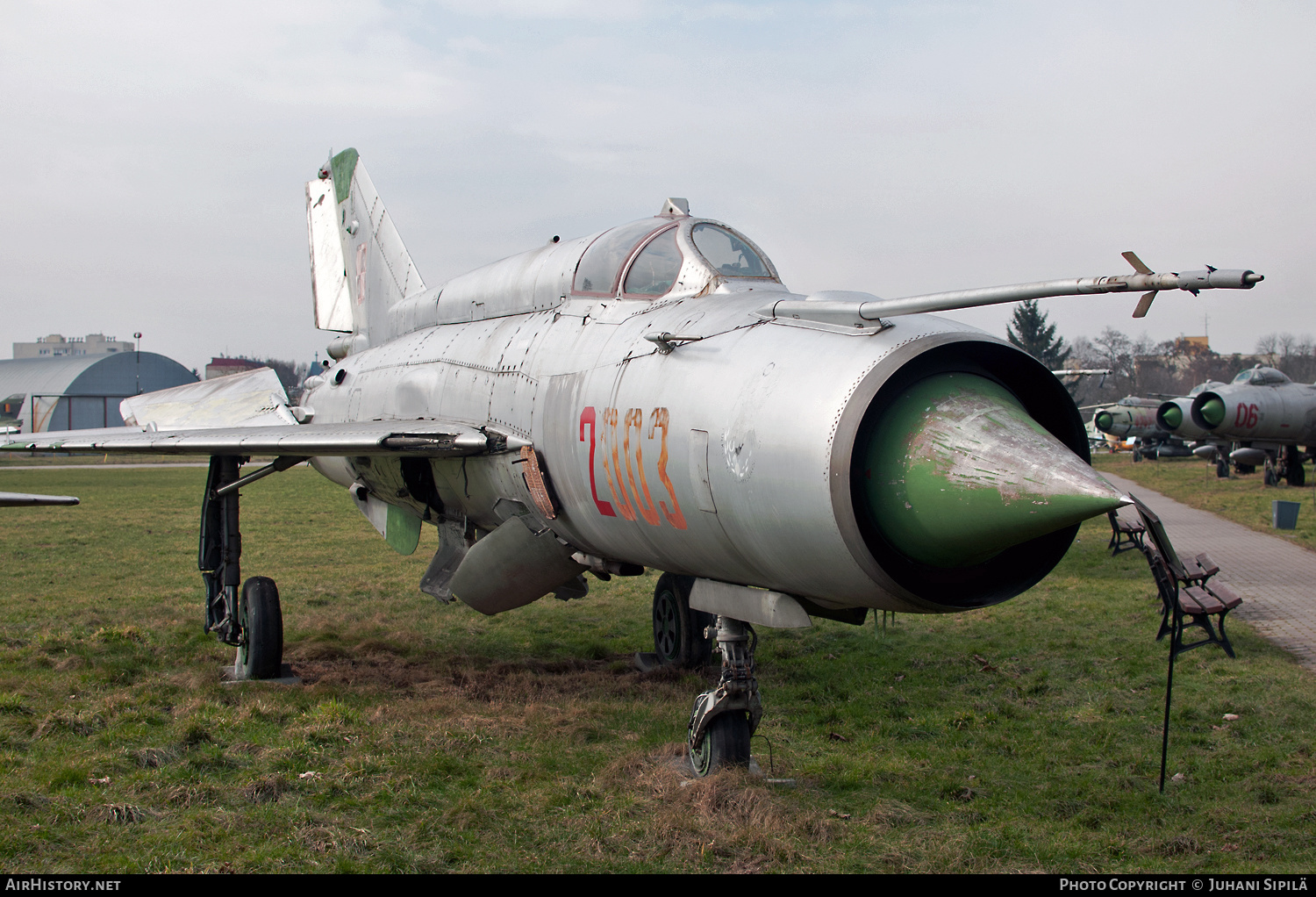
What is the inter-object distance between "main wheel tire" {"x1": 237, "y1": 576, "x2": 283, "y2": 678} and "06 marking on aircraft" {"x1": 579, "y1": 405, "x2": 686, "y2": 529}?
4.00 m

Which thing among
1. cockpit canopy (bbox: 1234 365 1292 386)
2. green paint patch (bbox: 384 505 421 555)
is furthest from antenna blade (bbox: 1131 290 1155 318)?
cockpit canopy (bbox: 1234 365 1292 386)

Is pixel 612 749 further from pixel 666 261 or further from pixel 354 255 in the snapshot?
pixel 354 255

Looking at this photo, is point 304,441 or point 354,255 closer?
point 304,441

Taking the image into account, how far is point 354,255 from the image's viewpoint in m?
11.6

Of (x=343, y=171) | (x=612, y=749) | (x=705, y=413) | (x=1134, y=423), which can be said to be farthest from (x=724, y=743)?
(x=1134, y=423)

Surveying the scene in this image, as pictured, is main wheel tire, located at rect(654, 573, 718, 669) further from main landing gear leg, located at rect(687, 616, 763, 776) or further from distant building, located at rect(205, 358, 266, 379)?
distant building, located at rect(205, 358, 266, 379)

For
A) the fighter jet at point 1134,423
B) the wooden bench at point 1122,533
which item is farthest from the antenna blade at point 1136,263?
the fighter jet at point 1134,423

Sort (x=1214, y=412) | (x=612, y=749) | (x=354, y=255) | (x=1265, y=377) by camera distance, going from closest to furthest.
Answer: (x=612, y=749)
(x=354, y=255)
(x=1214, y=412)
(x=1265, y=377)

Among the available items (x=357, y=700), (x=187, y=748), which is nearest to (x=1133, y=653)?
(x=357, y=700)

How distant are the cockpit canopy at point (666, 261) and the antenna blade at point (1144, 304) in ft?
8.68

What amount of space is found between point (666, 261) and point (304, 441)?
9.61 ft

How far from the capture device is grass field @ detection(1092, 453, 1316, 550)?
1859cm

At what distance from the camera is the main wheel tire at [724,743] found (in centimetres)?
528

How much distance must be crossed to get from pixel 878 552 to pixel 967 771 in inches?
104
